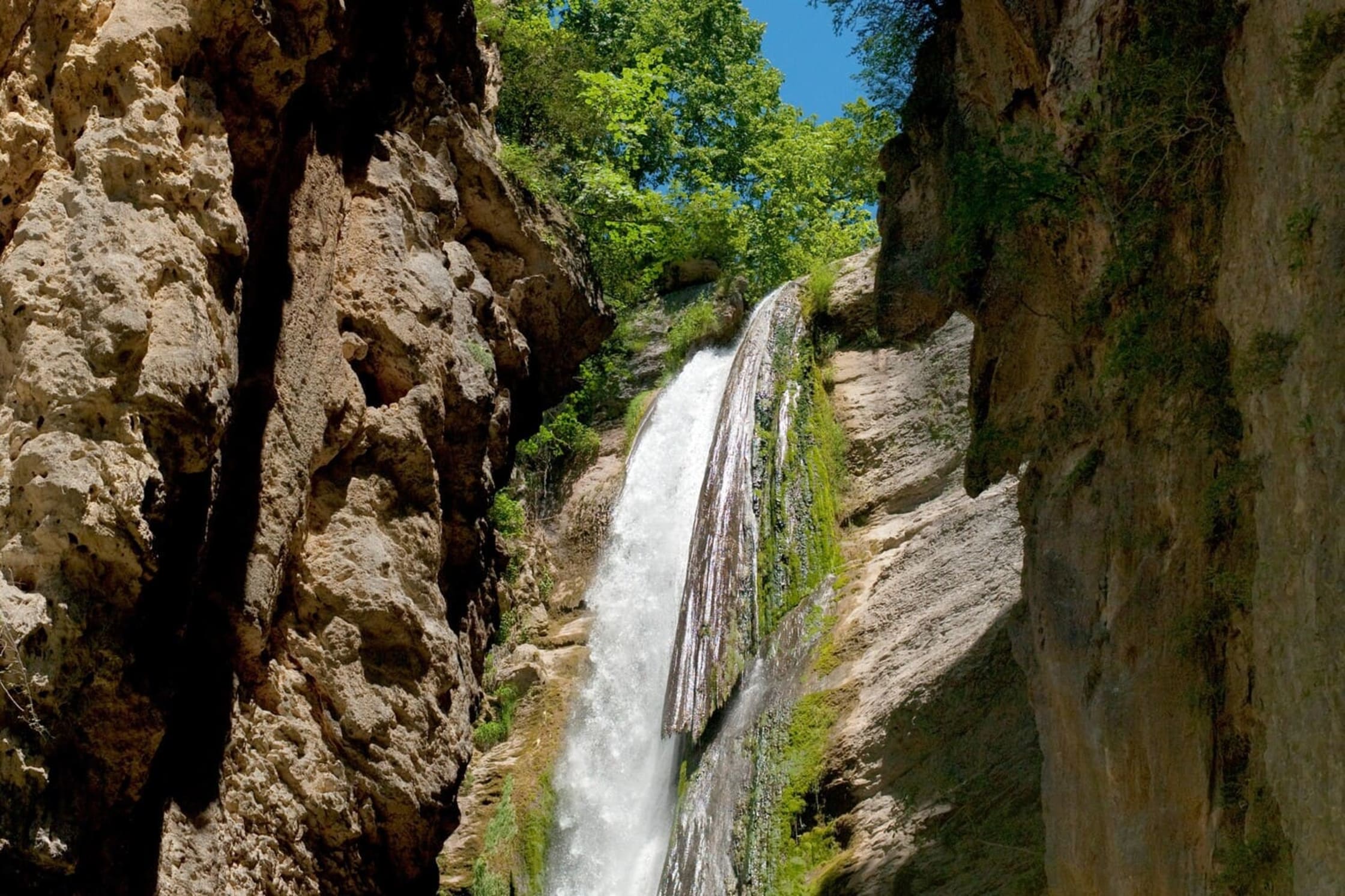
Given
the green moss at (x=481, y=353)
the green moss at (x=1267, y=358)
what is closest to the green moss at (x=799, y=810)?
the green moss at (x=481, y=353)

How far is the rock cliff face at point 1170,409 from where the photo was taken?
5.30 meters

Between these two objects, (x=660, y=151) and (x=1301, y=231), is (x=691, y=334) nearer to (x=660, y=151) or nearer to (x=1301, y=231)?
(x=660, y=151)

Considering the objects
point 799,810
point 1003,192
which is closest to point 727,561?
point 799,810

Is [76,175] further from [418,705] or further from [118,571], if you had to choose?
[418,705]

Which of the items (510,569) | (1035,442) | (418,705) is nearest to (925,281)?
(1035,442)

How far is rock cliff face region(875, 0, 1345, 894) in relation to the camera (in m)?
5.30

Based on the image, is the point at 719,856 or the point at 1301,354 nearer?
the point at 1301,354

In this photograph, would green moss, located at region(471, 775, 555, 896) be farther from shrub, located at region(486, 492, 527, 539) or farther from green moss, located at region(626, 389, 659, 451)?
green moss, located at region(626, 389, 659, 451)

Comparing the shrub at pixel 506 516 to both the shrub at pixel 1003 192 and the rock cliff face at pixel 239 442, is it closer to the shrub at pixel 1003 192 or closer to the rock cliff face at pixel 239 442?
the rock cliff face at pixel 239 442

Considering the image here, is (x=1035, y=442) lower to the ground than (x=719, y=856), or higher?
higher

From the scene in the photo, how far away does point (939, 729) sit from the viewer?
11938 mm

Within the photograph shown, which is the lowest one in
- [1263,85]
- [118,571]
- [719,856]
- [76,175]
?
[719,856]

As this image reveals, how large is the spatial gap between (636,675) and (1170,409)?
10.7 m

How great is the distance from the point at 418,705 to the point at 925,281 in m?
6.90
